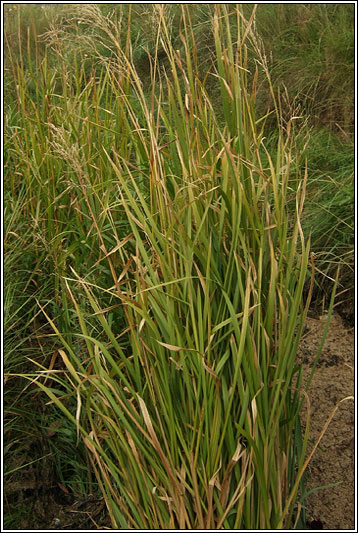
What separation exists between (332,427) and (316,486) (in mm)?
304

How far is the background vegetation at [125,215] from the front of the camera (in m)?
1.90

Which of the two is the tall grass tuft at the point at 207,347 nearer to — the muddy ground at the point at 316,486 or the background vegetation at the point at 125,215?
the background vegetation at the point at 125,215

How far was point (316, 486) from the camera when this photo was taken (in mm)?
2574

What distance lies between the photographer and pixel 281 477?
6.57 ft

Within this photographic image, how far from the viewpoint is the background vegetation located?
1.90 m

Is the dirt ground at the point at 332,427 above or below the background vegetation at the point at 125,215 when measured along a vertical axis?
below

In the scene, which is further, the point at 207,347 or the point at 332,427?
the point at 332,427

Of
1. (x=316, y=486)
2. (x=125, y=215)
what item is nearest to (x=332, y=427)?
(x=316, y=486)

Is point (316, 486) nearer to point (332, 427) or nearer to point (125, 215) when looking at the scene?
point (332, 427)

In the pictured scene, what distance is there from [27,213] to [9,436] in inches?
41.0

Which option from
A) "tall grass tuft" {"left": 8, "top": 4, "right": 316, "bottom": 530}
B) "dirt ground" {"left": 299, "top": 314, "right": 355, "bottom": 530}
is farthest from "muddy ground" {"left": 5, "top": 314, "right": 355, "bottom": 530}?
"tall grass tuft" {"left": 8, "top": 4, "right": 316, "bottom": 530}

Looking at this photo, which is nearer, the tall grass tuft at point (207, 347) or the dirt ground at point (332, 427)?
the tall grass tuft at point (207, 347)

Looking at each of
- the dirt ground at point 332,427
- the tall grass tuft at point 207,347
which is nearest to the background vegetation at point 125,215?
the tall grass tuft at point 207,347

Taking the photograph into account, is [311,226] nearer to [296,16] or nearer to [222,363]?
[222,363]
